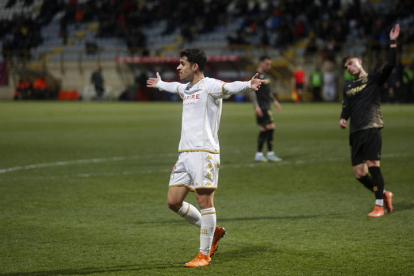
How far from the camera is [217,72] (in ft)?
130

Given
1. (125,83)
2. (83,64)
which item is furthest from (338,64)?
(83,64)

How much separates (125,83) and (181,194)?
1506 inches

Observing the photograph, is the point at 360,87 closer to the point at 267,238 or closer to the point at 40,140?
the point at 267,238

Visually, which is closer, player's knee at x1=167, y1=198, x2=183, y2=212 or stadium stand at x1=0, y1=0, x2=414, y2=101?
player's knee at x1=167, y1=198, x2=183, y2=212

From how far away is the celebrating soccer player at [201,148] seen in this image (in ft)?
16.0

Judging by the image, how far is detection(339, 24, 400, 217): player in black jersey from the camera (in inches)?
272

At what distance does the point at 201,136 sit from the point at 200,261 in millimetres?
989

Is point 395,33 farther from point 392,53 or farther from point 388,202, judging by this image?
point 388,202

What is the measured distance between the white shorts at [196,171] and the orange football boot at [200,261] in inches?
21.1

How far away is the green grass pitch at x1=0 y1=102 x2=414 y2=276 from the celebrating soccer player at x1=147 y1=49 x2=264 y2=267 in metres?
0.36

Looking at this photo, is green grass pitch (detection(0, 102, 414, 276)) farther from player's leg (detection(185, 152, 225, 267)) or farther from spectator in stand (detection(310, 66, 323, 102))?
spectator in stand (detection(310, 66, 323, 102))

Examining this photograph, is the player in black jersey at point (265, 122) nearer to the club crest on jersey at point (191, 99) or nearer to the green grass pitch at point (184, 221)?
the green grass pitch at point (184, 221)

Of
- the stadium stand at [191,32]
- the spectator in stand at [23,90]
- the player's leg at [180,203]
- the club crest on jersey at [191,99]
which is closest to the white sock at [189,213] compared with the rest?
the player's leg at [180,203]

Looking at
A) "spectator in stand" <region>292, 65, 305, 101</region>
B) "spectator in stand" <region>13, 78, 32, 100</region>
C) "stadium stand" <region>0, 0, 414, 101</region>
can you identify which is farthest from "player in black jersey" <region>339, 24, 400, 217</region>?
"spectator in stand" <region>13, 78, 32, 100</region>
